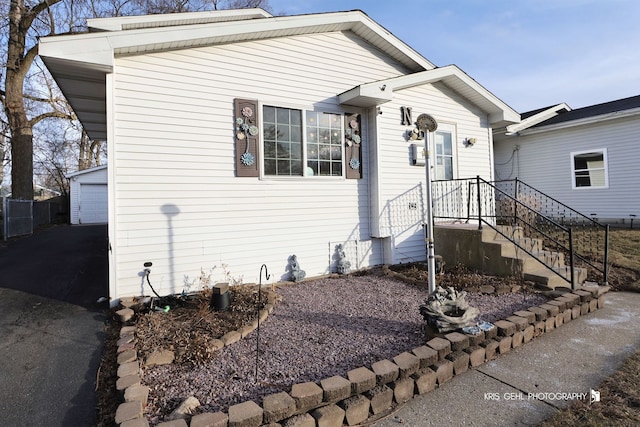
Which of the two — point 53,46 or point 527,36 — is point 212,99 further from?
point 527,36

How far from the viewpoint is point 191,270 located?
4.93 meters

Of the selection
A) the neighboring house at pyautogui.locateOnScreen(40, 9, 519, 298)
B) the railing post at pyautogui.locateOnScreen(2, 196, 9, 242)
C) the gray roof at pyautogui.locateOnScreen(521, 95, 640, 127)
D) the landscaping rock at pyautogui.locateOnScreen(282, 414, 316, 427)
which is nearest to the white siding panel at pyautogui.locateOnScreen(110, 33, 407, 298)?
the neighboring house at pyautogui.locateOnScreen(40, 9, 519, 298)

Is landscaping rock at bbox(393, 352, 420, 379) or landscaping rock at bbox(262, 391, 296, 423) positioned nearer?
landscaping rock at bbox(262, 391, 296, 423)

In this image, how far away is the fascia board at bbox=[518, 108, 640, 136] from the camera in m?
9.86

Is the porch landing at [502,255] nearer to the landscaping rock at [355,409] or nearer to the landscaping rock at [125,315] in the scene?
the landscaping rock at [355,409]

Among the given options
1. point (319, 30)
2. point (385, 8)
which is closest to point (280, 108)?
point (319, 30)

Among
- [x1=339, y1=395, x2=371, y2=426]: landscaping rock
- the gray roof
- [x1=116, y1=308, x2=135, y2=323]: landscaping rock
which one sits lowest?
[x1=339, y1=395, x2=371, y2=426]: landscaping rock

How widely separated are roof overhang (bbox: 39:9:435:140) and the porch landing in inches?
151

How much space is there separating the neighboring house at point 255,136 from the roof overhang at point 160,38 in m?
0.02

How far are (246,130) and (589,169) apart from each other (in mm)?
12112

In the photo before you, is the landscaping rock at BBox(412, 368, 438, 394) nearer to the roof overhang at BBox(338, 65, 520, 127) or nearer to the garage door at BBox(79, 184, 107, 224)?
the roof overhang at BBox(338, 65, 520, 127)

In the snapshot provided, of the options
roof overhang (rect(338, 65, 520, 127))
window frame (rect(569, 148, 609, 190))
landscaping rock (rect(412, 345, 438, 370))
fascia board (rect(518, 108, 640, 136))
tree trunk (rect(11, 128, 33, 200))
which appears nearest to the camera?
landscaping rock (rect(412, 345, 438, 370))

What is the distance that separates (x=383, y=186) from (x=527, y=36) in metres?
7.41

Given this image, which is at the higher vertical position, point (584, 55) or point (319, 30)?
point (584, 55)
